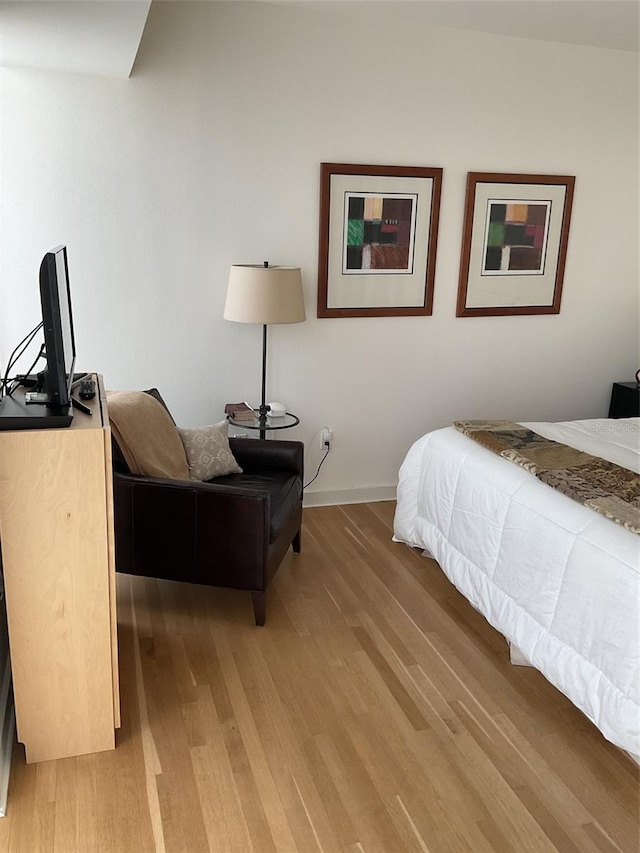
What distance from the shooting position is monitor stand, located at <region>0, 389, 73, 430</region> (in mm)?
→ 1936

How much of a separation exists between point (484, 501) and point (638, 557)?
2.55 ft

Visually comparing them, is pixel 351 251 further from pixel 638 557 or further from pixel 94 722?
pixel 94 722

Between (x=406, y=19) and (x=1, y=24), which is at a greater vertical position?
(x=406, y=19)

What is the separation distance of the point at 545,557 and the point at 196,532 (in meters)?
1.31

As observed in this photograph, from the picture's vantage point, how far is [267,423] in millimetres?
3711

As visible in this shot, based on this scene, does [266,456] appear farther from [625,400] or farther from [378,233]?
[625,400]

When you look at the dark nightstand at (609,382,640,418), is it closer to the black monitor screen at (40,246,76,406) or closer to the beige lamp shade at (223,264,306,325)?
the beige lamp shade at (223,264,306,325)

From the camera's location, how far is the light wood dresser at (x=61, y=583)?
6.46ft

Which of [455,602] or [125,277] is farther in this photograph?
[125,277]

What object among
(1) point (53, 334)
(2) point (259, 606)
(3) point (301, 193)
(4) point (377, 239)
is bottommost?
(2) point (259, 606)

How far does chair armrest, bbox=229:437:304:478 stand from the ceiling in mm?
1721

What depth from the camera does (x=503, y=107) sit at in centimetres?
393

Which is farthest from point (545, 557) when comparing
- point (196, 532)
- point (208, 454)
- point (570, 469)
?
point (208, 454)

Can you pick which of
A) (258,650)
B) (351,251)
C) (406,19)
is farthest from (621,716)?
(406,19)
